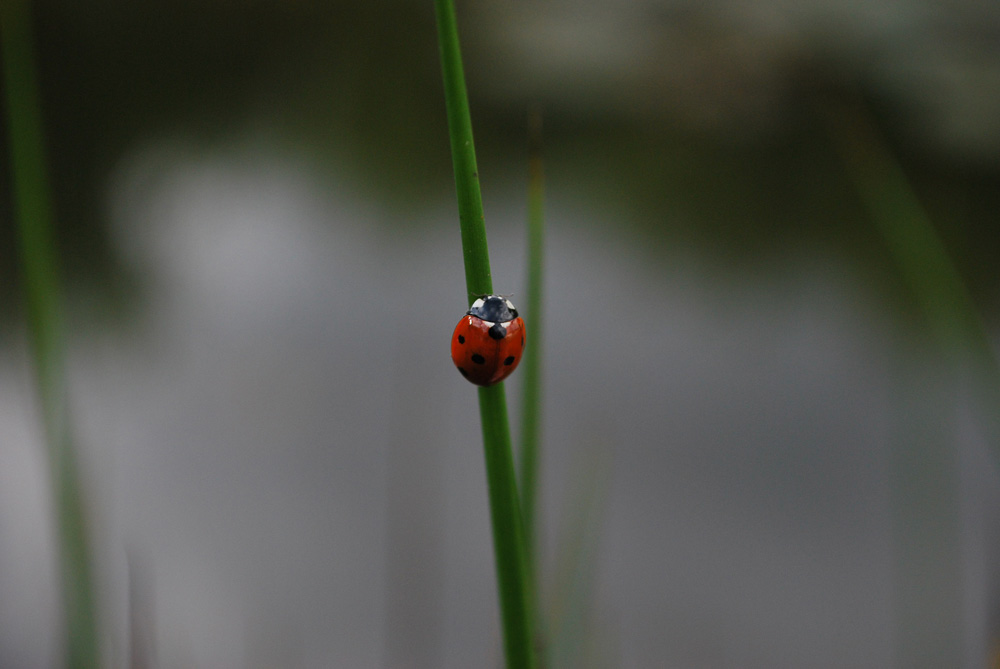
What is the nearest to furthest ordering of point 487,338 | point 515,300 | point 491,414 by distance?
point 491,414
point 487,338
point 515,300

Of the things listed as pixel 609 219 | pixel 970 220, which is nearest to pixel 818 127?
pixel 970 220

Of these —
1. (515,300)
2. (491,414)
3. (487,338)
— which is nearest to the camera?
(491,414)

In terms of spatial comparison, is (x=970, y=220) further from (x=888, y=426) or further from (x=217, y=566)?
(x=217, y=566)

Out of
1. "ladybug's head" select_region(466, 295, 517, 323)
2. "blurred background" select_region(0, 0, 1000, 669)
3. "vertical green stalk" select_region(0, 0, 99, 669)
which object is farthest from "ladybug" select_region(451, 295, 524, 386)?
"blurred background" select_region(0, 0, 1000, 669)

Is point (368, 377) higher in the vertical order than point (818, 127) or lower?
lower

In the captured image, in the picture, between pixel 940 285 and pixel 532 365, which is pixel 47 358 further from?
pixel 940 285

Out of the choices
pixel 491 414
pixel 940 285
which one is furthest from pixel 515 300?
pixel 491 414

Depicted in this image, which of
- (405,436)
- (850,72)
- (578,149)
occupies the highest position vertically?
(850,72)
